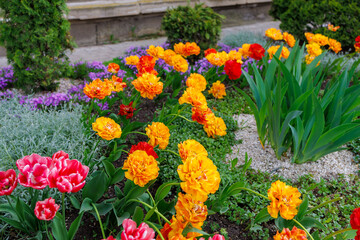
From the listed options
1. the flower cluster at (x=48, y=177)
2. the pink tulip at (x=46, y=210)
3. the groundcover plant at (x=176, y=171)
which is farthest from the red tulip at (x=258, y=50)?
the pink tulip at (x=46, y=210)

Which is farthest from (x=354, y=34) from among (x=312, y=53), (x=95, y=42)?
(x=95, y=42)

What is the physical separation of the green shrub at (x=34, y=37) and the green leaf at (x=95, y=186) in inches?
89.6

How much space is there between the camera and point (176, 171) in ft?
8.05

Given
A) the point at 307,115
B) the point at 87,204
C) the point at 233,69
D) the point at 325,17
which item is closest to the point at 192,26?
the point at 233,69

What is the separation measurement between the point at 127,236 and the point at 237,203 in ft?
4.46

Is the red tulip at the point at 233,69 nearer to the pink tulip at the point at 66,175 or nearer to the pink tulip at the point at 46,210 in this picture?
the pink tulip at the point at 66,175

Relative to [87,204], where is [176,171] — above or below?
below

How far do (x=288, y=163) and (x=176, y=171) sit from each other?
1000 millimetres

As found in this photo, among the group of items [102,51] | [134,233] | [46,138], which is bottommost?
[102,51]

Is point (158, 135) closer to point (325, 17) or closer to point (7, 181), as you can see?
point (7, 181)

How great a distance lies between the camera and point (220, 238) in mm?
1252

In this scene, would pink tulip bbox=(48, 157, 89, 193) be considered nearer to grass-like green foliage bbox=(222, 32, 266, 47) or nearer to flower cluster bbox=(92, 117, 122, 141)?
flower cluster bbox=(92, 117, 122, 141)

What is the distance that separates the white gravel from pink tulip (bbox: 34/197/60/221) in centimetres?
177

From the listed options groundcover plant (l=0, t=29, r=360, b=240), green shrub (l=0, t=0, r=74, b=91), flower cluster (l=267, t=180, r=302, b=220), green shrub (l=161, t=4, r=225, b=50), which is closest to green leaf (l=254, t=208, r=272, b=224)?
groundcover plant (l=0, t=29, r=360, b=240)
